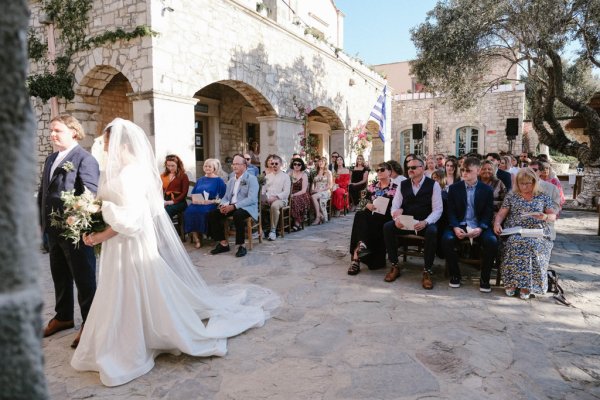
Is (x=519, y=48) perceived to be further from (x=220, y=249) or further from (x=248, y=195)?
(x=220, y=249)

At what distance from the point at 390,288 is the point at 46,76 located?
7.72 meters

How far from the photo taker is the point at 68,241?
9.64 feet

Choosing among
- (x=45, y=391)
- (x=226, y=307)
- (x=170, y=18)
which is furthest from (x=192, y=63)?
(x=45, y=391)

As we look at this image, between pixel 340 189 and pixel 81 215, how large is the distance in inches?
260

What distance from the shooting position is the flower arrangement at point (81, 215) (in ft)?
8.48

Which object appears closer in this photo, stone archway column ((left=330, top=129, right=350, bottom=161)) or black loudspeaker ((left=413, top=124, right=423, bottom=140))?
stone archway column ((left=330, top=129, right=350, bottom=161))

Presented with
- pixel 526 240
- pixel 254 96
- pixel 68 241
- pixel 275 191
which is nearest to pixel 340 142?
pixel 254 96

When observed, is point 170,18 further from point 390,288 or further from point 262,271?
point 390,288

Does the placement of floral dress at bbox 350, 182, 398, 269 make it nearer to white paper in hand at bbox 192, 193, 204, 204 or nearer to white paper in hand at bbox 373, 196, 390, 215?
white paper in hand at bbox 373, 196, 390, 215

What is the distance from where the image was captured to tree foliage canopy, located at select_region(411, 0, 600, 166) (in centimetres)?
838

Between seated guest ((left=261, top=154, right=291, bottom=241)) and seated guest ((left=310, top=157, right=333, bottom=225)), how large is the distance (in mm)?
1229

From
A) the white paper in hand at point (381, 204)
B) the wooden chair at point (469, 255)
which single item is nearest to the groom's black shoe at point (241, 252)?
the white paper in hand at point (381, 204)

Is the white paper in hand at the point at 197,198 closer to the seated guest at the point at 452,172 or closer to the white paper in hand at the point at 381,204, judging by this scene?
the white paper in hand at the point at 381,204

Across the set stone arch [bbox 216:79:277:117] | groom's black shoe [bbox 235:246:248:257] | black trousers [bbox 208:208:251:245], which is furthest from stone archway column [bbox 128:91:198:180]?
groom's black shoe [bbox 235:246:248:257]
